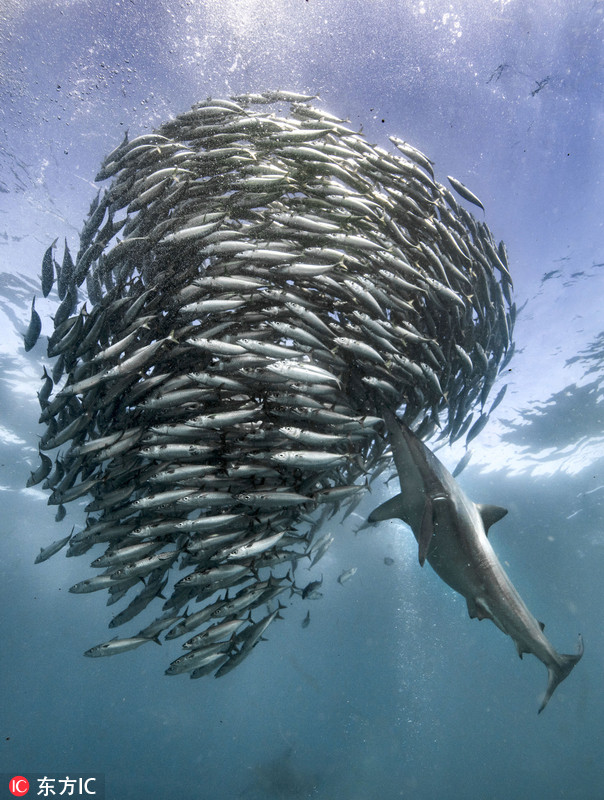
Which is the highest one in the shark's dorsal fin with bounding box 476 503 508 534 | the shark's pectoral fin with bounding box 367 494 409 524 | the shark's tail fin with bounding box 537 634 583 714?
the shark's dorsal fin with bounding box 476 503 508 534

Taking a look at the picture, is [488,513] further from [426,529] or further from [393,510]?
[426,529]

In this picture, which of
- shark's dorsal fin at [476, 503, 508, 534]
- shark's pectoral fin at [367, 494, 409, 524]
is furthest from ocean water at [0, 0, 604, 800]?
shark's dorsal fin at [476, 503, 508, 534]

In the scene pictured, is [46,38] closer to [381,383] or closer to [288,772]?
[381,383]

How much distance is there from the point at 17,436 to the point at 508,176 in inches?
1065

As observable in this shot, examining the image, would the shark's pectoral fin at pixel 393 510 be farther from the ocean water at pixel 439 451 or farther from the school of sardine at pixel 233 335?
the ocean water at pixel 439 451

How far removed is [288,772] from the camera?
31172mm

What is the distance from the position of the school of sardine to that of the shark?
586 millimetres

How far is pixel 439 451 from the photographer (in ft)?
68.9

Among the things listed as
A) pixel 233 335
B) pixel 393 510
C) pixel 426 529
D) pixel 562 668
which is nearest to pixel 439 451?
pixel 562 668

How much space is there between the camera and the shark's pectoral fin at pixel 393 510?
17.1 ft

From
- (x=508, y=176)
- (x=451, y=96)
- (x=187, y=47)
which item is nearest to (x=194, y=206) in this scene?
(x=187, y=47)

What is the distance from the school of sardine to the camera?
14.5 feet

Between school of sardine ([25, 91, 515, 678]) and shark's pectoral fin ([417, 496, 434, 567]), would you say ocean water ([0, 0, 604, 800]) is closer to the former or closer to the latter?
school of sardine ([25, 91, 515, 678])

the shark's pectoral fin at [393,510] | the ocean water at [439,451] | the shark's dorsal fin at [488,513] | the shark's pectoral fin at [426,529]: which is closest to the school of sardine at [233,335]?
the shark's pectoral fin at [393,510]
